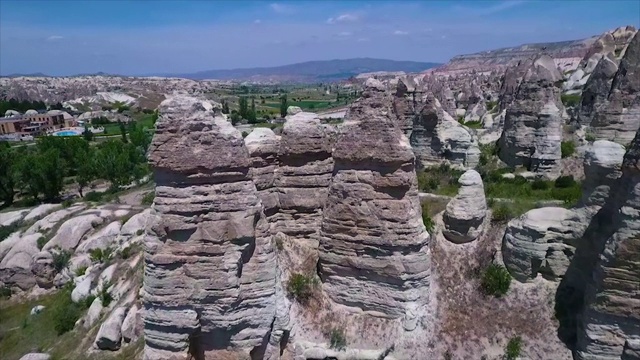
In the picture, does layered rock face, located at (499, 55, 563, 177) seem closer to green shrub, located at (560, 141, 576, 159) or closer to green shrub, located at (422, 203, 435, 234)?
green shrub, located at (560, 141, 576, 159)

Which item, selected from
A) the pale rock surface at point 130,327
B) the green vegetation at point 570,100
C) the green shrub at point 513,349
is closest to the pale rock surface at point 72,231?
the pale rock surface at point 130,327

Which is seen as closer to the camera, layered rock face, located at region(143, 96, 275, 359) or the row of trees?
layered rock face, located at region(143, 96, 275, 359)

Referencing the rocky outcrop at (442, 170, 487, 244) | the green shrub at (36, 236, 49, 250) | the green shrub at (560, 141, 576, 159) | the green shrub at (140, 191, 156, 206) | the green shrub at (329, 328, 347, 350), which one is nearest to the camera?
the green shrub at (329, 328, 347, 350)

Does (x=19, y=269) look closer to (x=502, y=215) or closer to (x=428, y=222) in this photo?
(x=428, y=222)

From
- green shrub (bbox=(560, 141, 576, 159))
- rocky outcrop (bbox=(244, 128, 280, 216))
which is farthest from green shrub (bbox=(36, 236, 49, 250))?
green shrub (bbox=(560, 141, 576, 159))

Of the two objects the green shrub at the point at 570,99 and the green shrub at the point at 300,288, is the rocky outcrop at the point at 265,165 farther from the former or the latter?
the green shrub at the point at 570,99

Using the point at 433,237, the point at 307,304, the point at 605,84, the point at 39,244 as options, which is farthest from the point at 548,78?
the point at 39,244
